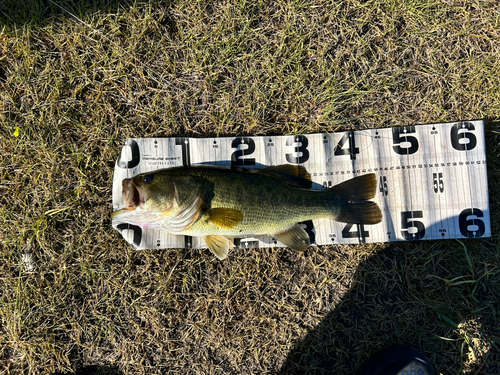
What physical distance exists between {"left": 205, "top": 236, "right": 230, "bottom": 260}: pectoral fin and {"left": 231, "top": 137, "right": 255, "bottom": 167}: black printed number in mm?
Result: 720

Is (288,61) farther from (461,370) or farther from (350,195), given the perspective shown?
(461,370)

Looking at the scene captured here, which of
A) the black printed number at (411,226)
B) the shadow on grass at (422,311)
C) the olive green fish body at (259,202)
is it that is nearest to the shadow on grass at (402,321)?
the shadow on grass at (422,311)

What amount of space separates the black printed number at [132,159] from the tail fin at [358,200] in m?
1.83

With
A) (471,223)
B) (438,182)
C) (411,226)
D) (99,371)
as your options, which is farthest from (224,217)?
(471,223)

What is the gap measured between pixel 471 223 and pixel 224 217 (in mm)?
2315

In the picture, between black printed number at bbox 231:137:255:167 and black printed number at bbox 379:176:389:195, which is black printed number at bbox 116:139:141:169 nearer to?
black printed number at bbox 231:137:255:167

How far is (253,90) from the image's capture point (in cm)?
305

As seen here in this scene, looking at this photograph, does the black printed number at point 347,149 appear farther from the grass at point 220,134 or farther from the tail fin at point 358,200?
the tail fin at point 358,200

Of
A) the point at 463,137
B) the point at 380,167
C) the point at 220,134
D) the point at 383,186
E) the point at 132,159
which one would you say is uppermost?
the point at 220,134

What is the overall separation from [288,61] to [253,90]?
446 millimetres

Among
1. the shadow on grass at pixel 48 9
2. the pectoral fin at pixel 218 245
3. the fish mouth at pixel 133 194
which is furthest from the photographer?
the shadow on grass at pixel 48 9

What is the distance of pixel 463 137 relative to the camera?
2.95 m

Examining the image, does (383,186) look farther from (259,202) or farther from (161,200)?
(161,200)

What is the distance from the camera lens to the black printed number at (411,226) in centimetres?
293
